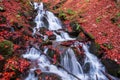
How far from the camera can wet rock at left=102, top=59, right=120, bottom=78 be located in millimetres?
10086

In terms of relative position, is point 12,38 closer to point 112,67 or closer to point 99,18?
point 112,67

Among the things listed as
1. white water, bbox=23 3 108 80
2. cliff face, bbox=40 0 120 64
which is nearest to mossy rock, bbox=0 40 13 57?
white water, bbox=23 3 108 80

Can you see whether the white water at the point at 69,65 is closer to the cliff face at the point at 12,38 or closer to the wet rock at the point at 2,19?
the cliff face at the point at 12,38

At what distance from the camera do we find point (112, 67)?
33.7ft

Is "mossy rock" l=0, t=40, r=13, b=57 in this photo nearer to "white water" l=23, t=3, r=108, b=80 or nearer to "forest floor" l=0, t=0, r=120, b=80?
"forest floor" l=0, t=0, r=120, b=80

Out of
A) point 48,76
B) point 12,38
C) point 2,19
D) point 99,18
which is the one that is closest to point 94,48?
point 99,18

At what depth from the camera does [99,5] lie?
1619 centimetres

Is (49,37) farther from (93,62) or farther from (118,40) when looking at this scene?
(118,40)

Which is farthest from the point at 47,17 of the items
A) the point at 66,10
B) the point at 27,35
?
the point at 27,35

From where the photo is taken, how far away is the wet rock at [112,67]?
33.1 ft

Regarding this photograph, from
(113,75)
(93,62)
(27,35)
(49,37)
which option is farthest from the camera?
(49,37)

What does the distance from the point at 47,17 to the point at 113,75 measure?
8.48 metres

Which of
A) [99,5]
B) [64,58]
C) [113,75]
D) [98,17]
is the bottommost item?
[113,75]

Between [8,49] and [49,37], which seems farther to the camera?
[49,37]
